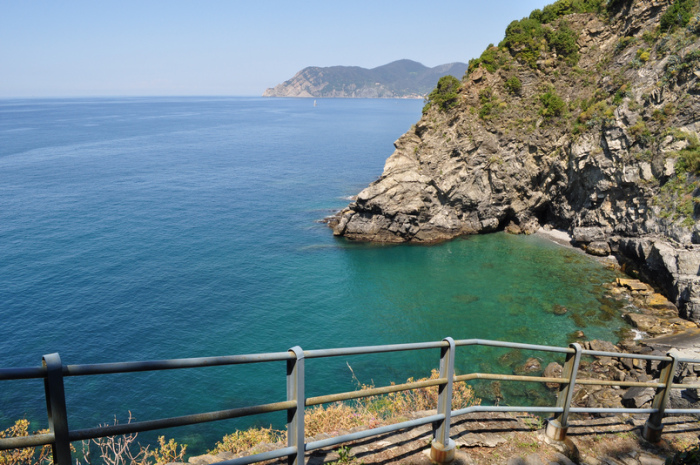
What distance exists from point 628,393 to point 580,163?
87.3ft

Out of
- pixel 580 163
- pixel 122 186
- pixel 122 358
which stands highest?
pixel 580 163

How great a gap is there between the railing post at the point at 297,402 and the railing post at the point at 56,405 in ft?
5.71

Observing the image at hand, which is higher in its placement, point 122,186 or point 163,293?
point 122,186

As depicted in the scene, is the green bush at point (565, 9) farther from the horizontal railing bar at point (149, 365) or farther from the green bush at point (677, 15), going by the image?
the horizontal railing bar at point (149, 365)

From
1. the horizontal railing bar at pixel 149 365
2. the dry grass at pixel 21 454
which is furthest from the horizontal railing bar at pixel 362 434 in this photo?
the dry grass at pixel 21 454

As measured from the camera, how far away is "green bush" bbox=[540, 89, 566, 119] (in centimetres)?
4541

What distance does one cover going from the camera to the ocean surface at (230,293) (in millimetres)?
24328

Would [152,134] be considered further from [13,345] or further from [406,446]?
[406,446]

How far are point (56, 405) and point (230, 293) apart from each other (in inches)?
1284

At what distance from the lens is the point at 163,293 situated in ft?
113

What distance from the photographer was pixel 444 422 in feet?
17.8

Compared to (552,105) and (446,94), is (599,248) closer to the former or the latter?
(552,105)

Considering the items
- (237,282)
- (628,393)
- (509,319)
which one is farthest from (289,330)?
(628,393)

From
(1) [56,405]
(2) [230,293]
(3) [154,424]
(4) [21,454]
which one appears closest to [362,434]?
(3) [154,424]
